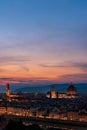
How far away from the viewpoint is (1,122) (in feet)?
220

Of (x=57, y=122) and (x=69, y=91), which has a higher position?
(x=69, y=91)

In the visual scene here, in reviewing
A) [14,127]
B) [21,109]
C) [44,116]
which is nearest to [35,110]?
[21,109]

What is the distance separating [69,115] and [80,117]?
328 cm

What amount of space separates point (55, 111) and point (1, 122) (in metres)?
32.1

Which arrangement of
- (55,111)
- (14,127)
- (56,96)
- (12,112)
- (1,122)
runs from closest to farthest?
(14,127)
(1,122)
(55,111)
(12,112)
(56,96)

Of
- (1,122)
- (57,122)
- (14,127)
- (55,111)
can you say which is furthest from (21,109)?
(14,127)

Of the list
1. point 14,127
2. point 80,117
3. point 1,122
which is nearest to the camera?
point 14,127

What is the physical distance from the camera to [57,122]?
80.7 metres

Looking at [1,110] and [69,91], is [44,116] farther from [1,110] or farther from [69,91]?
[69,91]

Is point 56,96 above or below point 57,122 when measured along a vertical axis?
above

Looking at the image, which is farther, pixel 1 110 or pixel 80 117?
pixel 1 110

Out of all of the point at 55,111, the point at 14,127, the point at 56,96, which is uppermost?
the point at 56,96

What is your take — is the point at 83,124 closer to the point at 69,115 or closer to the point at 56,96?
the point at 69,115

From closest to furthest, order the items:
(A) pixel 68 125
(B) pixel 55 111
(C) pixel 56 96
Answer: (A) pixel 68 125 < (B) pixel 55 111 < (C) pixel 56 96
